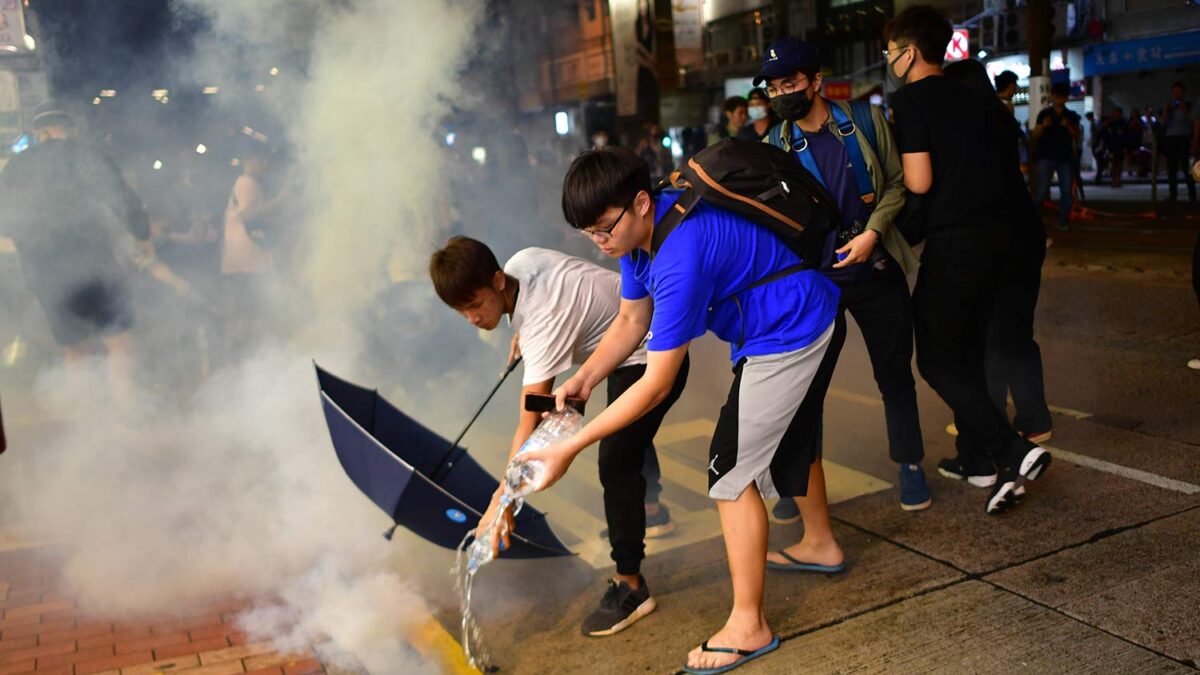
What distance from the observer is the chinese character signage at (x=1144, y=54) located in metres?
22.3

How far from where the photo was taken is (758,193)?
2725 mm

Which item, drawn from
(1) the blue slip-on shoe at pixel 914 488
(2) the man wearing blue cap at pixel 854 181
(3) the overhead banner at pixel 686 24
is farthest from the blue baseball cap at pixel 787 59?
(3) the overhead banner at pixel 686 24

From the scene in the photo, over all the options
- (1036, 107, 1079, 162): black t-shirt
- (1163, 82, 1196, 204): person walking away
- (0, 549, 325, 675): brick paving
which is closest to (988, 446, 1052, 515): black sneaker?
(0, 549, 325, 675): brick paving

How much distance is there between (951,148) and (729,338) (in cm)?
130

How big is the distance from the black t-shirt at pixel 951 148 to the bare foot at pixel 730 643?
1573 millimetres

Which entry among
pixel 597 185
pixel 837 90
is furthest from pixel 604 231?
pixel 837 90

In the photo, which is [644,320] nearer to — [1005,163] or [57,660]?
[1005,163]

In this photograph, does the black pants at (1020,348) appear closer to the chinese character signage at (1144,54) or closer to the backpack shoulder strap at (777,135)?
the backpack shoulder strap at (777,135)

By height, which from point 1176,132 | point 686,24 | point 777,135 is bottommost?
point 1176,132

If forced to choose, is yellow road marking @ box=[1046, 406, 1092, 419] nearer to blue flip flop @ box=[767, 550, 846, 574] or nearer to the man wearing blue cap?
the man wearing blue cap

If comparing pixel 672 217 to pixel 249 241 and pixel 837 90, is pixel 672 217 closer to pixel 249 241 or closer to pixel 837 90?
pixel 249 241

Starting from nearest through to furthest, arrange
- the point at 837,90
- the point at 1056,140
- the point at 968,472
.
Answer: the point at 968,472
the point at 1056,140
the point at 837,90

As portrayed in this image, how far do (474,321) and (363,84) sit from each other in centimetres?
340

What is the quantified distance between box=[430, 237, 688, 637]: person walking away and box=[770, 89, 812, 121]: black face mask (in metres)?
0.82
